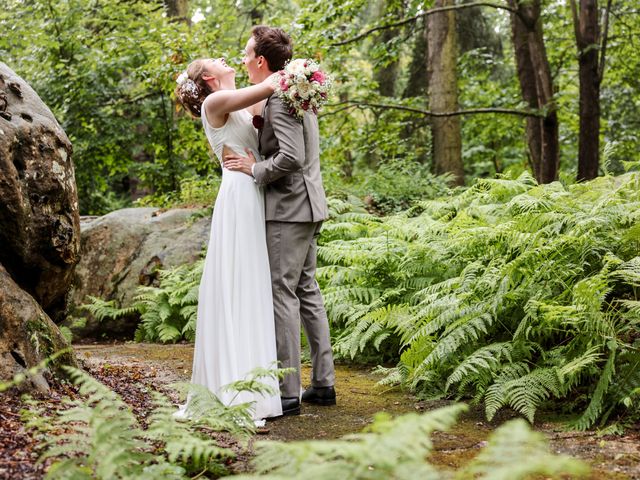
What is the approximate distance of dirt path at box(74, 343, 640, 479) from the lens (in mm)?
3189

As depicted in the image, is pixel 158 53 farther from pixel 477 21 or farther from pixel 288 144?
pixel 477 21

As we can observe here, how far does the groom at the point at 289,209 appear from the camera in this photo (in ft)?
14.7

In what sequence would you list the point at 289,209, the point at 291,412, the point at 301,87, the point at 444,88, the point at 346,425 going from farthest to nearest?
the point at 444,88, the point at 289,209, the point at 291,412, the point at 301,87, the point at 346,425

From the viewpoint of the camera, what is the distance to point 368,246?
7055 mm

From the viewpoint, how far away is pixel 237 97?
4.42m

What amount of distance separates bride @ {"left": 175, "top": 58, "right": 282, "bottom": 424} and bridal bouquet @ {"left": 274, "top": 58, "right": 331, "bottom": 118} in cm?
11

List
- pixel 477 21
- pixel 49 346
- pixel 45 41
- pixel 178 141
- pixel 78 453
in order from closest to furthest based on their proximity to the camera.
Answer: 1. pixel 78 453
2. pixel 49 346
3. pixel 45 41
4. pixel 178 141
5. pixel 477 21

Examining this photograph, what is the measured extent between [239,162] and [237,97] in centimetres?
48

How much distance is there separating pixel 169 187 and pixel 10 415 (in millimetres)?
9785

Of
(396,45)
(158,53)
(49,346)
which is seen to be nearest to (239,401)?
(49,346)

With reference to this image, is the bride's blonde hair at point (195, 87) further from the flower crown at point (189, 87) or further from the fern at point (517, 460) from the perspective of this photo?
the fern at point (517, 460)

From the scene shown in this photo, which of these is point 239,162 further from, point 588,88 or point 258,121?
point 588,88

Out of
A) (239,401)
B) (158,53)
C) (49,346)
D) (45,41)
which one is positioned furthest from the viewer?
(45,41)

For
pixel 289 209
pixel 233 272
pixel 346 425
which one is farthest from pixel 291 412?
pixel 289 209
